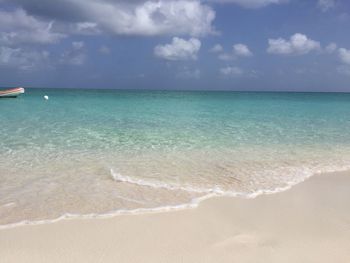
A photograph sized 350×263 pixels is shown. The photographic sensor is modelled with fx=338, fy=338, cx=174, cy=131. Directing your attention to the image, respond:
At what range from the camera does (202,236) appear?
3699 mm

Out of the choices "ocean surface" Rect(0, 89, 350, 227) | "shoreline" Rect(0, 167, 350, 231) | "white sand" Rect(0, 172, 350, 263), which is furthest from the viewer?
"ocean surface" Rect(0, 89, 350, 227)

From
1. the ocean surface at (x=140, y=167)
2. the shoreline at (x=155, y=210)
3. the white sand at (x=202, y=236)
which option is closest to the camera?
the white sand at (x=202, y=236)

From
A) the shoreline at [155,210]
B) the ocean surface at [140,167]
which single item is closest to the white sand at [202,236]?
the shoreline at [155,210]

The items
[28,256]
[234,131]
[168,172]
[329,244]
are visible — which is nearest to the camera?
[28,256]

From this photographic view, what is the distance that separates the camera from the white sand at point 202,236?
324 cm

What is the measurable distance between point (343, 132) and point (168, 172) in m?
9.46

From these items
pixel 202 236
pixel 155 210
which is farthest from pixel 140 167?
pixel 202 236

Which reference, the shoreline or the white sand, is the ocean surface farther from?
the white sand

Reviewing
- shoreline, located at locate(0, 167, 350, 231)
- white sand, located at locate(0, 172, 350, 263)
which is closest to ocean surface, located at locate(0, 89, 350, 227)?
Answer: shoreline, located at locate(0, 167, 350, 231)

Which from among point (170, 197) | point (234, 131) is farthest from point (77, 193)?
point (234, 131)

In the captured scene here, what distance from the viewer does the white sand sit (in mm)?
3244

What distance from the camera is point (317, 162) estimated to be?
25.5 feet

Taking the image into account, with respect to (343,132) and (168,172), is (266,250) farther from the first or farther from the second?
(343,132)

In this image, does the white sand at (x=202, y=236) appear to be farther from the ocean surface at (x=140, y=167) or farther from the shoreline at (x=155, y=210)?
the ocean surface at (x=140, y=167)
